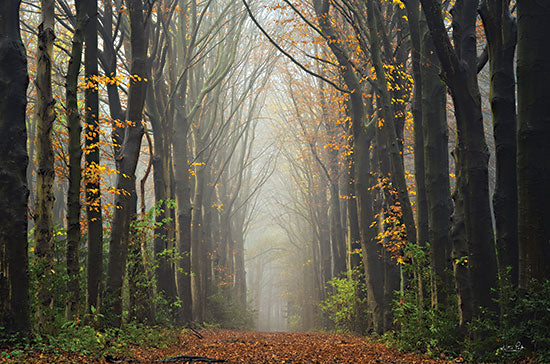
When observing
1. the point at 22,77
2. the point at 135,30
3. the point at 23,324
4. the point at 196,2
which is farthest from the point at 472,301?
the point at 196,2

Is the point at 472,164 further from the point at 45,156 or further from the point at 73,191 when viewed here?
the point at 45,156

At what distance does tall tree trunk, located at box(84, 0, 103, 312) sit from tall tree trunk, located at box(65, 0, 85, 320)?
27.5 inches

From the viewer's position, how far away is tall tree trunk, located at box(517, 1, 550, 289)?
530 cm

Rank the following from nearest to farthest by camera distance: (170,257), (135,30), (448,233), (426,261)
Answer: (448,233) < (426,261) < (135,30) < (170,257)

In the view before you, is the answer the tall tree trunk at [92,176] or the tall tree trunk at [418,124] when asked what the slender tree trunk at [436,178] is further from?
the tall tree trunk at [92,176]

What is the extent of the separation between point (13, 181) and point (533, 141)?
21.7 ft

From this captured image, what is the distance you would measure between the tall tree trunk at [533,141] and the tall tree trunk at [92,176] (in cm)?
722

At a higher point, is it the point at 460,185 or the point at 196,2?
the point at 196,2

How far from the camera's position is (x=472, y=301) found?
6977 millimetres

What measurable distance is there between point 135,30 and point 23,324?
685 cm

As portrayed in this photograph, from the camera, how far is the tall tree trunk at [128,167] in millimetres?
9906

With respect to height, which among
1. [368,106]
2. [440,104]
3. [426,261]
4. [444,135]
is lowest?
[426,261]

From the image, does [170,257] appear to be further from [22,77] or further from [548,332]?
[548,332]

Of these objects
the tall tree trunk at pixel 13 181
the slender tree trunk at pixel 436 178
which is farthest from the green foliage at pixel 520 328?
the tall tree trunk at pixel 13 181
